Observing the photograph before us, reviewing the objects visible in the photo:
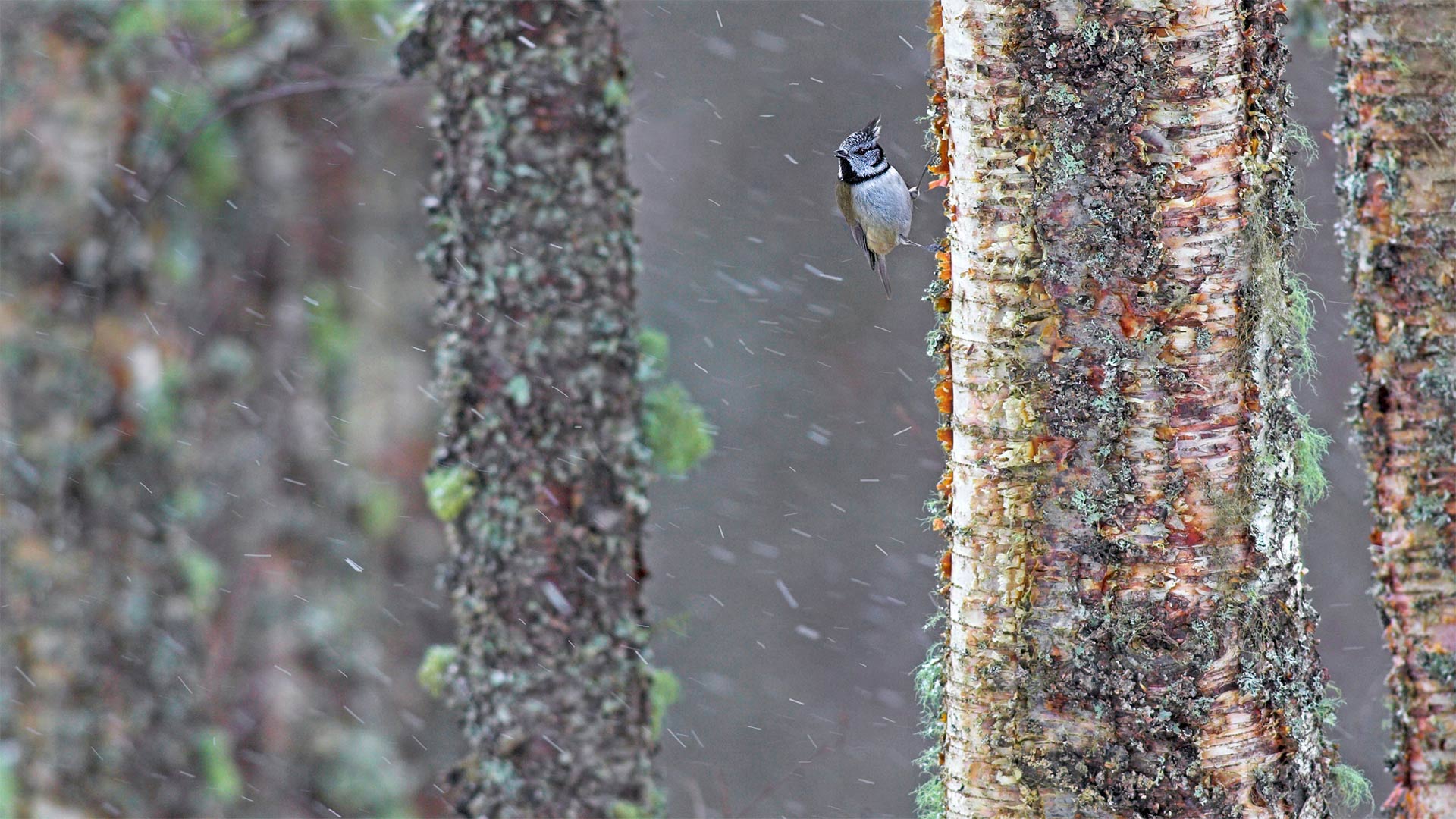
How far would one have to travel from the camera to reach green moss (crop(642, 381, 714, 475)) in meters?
3.33

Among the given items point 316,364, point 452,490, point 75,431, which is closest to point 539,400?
point 452,490

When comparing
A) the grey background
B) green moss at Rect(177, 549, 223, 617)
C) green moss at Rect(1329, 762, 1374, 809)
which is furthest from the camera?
the grey background

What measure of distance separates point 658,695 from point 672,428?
2.70ft

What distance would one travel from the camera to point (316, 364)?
208 inches

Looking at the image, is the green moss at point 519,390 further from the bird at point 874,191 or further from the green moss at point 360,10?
the green moss at point 360,10

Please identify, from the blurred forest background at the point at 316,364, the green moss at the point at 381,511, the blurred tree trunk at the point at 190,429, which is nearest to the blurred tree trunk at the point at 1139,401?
the blurred forest background at the point at 316,364

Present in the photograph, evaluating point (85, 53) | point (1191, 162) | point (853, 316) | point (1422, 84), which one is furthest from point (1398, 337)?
point (853, 316)

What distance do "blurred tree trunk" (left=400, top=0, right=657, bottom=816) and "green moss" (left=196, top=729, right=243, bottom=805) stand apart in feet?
7.32

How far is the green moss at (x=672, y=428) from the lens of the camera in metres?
3.33

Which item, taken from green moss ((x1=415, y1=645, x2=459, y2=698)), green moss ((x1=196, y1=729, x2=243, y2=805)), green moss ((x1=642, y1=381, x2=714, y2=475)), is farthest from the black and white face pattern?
Result: green moss ((x1=196, y1=729, x2=243, y2=805))

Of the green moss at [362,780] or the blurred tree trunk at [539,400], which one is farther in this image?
the green moss at [362,780]

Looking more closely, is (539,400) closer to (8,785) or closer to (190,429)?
(190,429)

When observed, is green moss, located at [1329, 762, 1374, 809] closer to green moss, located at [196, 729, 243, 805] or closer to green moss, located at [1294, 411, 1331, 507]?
green moss, located at [1294, 411, 1331, 507]

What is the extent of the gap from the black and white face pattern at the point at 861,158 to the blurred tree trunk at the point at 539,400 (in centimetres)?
86
